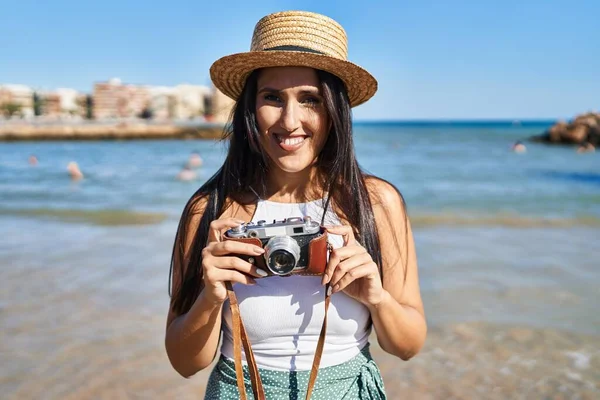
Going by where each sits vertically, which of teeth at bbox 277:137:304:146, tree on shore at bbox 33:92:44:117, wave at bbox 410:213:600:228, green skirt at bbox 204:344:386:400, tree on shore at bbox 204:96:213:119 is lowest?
wave at bbox 410:213:600:228

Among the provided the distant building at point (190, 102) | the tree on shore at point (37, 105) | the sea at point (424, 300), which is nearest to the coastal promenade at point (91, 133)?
the sea at point (424, 300)

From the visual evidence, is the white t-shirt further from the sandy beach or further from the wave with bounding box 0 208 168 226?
the wave with bounding box 0 208 168 226

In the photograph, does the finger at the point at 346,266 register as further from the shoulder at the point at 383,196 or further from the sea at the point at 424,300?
the sea at the point at 424,300

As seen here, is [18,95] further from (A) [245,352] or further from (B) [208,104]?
(A) [245,352]

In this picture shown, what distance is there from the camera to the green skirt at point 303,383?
1524 mm

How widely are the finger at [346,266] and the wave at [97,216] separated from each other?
728 centimetres

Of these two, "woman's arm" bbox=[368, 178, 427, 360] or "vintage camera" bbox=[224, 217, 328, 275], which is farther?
"woman's arm" bbox=[368, 178, 427, 360]

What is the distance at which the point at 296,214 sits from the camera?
5.54ft

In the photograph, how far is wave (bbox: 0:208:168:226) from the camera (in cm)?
845

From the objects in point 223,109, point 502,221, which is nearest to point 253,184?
point 223,109

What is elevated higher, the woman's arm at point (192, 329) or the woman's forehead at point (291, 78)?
the woman's forehead at point (291, 78)

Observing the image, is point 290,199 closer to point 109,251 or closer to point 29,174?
point 109,251

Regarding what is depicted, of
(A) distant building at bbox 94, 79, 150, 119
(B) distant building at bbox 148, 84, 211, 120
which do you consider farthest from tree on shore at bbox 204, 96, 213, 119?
(A) distant building at bbox 94, 79, 150, 119

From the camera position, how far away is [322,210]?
1694mm
